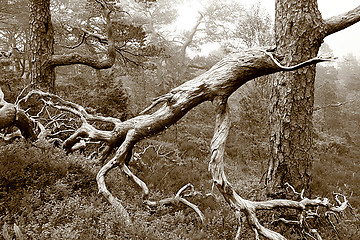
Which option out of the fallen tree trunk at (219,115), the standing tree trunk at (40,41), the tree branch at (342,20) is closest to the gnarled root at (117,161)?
the fallen tree trunk at (219,115)

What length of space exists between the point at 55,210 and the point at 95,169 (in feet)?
4.10

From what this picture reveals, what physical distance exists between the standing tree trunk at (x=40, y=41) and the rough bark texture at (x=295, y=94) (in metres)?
5.38

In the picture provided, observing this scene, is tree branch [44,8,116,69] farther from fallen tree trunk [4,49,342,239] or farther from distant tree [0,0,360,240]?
fallen tree trunk [4,49,342,239]

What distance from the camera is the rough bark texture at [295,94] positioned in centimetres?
379

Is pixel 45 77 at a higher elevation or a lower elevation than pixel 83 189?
higher

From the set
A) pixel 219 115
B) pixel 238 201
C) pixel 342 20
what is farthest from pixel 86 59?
pixel 342 20

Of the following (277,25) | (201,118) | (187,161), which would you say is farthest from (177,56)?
(277,25)

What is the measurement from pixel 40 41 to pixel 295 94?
5939mm

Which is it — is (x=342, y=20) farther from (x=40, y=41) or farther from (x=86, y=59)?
(x=40, y=41)

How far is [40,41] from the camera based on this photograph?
6090mm

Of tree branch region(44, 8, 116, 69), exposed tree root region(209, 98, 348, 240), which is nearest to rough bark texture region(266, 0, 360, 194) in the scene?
exposed tree root region(209, 98, 348, 240)

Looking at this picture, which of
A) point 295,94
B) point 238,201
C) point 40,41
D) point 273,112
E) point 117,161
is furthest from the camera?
point 40,41

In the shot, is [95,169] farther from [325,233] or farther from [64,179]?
[325,233]

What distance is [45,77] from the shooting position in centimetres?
620
